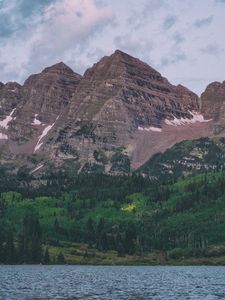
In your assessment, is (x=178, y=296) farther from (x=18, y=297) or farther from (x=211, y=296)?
(x=18, y=297)

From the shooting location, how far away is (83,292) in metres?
145

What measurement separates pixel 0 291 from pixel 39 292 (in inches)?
341

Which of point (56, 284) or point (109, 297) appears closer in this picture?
point (109, 297)

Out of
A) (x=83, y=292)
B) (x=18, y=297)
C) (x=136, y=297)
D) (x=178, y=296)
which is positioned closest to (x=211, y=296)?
(x=178, y=296)

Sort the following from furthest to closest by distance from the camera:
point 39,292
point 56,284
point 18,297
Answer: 1. point 56,284
2. point 39,292
3. point 18,297

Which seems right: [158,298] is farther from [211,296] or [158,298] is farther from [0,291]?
[0,291]

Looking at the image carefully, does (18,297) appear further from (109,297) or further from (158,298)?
(158,298)

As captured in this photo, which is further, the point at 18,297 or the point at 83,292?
the point at 83,292

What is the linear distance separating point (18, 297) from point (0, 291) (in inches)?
688

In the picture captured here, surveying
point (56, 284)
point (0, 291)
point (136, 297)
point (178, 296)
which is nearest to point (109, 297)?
point (136, 297)

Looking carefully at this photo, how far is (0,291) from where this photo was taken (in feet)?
472

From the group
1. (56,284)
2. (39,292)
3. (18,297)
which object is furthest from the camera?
(56,284)

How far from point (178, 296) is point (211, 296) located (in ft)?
21.8

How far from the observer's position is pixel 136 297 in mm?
132625
